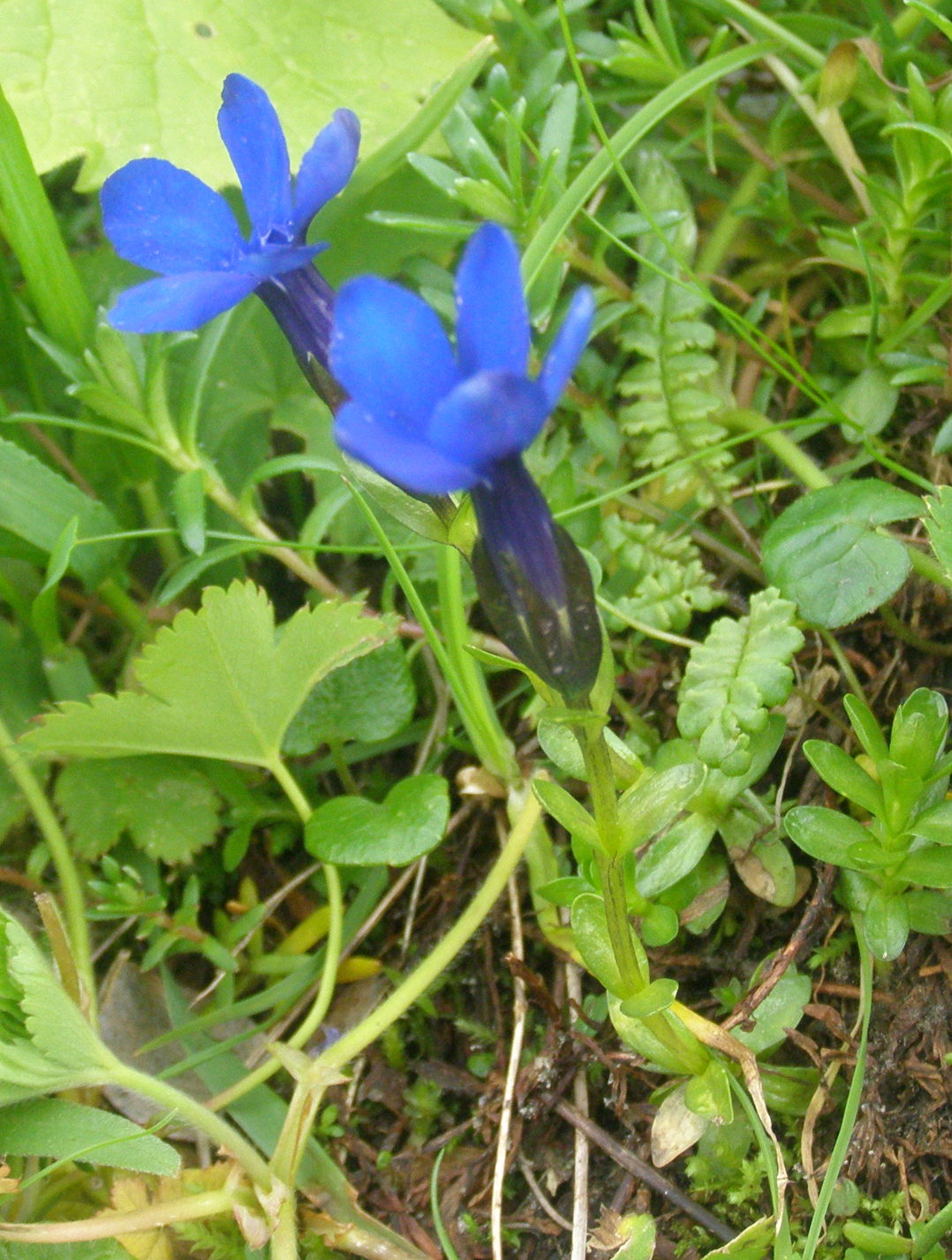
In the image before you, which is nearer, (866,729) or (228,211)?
(228,211)

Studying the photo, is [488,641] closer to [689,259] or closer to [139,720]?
[139,720]

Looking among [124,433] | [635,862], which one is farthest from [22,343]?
[635,862]

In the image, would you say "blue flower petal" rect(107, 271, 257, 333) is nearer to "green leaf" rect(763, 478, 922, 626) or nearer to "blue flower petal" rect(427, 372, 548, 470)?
"blue flower petal" rect(427, 372, 548, 470)

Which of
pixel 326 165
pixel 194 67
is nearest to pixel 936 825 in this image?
pixel 326 165

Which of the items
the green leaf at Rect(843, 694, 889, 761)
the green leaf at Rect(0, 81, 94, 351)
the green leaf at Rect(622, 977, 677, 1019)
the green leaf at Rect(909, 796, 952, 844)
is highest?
the green leaf at Rect(0, 81, 94, 351)

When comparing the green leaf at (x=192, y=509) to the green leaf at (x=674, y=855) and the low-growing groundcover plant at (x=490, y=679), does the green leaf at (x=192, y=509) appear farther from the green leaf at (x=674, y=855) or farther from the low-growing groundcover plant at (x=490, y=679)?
the green leaf at (x=674, y=855)

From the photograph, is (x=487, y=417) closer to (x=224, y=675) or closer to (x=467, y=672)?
(x=467, y=672)

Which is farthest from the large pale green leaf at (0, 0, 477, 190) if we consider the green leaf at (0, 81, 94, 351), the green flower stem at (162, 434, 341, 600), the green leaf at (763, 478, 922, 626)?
the green leaf at (763, 478, 922, 626)
